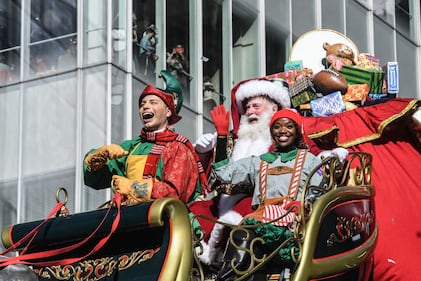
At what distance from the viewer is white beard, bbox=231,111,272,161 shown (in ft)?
42.3

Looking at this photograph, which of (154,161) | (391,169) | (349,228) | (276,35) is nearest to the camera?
(349,228)

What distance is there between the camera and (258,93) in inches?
512

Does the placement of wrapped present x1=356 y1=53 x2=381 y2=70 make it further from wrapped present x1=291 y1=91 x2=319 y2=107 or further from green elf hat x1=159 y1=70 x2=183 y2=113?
green elf hat x1=159 y1=70 x2=183 y2=113

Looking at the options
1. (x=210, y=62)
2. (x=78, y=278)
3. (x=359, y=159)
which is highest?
(x=210, y=62)

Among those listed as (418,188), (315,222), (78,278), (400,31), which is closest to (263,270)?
(315,222)

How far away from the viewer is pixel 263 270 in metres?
11.1

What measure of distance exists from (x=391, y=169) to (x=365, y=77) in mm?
1308

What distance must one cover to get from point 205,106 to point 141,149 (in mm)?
8087

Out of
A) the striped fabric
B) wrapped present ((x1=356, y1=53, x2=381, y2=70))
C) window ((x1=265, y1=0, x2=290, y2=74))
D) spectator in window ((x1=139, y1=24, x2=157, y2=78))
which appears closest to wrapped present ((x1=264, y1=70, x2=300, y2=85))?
wrapped present ((x1=356, y1=53, x2=381, y2=70))

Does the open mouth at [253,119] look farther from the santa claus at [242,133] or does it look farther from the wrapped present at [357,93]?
the wrapped present at [357,93]

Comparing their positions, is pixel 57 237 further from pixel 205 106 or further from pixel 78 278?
pixel 205 106

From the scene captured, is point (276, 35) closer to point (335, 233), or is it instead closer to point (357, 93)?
point (357, 93)

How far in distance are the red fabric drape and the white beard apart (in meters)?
0.35

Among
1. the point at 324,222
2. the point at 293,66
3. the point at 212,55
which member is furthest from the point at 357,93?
the point at 212,55
